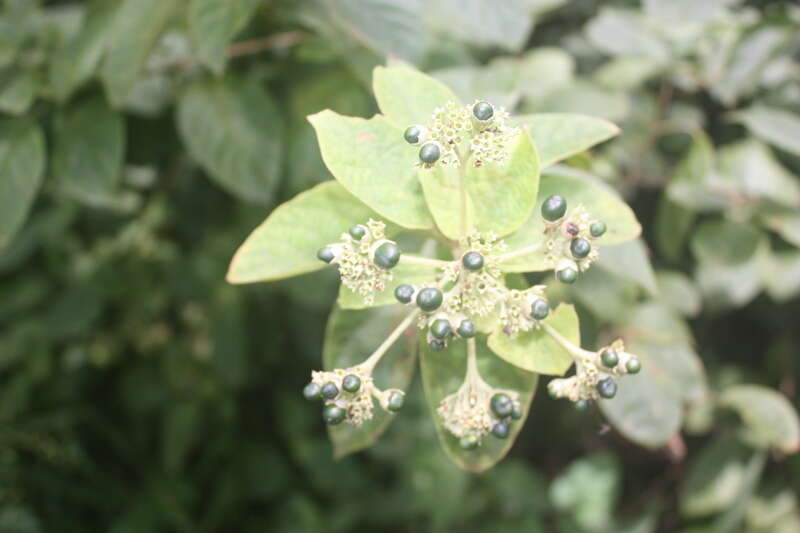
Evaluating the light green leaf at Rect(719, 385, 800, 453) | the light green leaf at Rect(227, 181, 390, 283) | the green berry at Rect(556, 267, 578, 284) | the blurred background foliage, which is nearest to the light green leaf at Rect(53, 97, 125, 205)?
the blurred background foliage

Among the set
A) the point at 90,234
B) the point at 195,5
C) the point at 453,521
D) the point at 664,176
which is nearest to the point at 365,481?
the point at 453,521

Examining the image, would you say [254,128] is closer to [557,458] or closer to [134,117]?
[134,117]

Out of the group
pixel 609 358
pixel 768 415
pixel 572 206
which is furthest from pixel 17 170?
pixel 768 415

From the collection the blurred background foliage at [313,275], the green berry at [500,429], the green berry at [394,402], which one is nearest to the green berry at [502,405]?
the green berry at [500,429]

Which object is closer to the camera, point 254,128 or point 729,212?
point 254,128

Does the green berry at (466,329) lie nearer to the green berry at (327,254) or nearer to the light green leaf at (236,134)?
the green berry at (327,254)

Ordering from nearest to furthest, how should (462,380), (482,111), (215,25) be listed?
(482,111)
(462,380)
(215,25)

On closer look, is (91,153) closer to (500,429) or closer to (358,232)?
(358,232)
